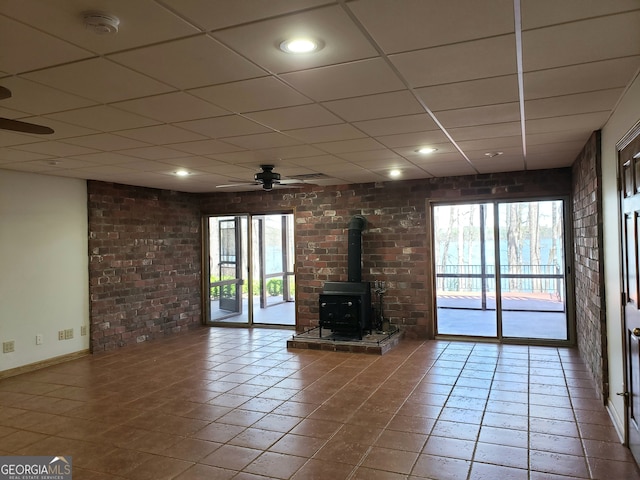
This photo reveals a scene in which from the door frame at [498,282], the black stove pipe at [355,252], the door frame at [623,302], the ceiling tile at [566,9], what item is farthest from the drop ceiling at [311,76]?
the black stove pipe at [355,252]

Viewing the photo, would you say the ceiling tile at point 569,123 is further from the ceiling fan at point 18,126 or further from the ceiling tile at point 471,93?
the ceiling fan at point 18,126

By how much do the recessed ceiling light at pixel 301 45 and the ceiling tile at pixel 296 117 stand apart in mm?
883

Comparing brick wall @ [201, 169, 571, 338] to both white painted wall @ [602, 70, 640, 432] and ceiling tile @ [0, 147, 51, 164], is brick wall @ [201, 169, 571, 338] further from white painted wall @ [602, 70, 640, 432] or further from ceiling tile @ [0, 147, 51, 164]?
ceiling tile @ [0, 147, 51, 164]

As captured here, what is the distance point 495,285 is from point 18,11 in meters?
6.08

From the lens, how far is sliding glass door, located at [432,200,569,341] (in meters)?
6.45

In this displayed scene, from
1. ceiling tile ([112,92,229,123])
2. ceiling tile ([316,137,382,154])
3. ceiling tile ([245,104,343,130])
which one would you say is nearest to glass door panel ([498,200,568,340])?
ceiling tile ([316,137,382,154])

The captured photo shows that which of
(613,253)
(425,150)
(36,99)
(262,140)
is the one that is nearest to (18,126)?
(36,99)

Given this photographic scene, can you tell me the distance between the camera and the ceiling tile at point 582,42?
1.94 meters

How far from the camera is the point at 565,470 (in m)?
2.78

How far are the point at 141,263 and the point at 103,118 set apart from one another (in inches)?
159

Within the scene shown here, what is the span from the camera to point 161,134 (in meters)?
3.71

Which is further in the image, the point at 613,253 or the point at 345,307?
the point at 345,307

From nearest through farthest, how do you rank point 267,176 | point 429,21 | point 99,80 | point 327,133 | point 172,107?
point 429,21
point 99,80
point 172,107
point 327,133
point 267,176

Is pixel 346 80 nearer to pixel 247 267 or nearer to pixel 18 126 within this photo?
pixel 18 126
